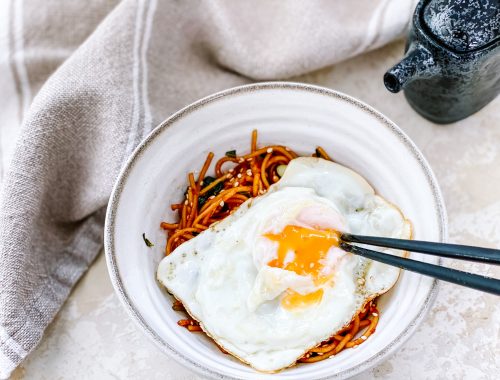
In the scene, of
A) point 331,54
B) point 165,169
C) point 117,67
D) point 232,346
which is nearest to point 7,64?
point 117,67

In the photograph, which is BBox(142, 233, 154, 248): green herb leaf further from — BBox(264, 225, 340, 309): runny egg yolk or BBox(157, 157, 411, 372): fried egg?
BBox(264, 225, 340, 309): runny egg yolk

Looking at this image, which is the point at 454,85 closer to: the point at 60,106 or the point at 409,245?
the point at 409,245

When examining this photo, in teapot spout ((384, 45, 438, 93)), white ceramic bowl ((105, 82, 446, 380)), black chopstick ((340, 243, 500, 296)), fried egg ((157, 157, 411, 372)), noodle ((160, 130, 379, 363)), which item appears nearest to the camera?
black chopstick ((340, 243, 500, 296))

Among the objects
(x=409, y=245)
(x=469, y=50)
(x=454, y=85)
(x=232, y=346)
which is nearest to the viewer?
(x=409, y=245)

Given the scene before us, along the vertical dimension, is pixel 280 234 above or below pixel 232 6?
below

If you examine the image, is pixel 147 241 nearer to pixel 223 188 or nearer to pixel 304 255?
pixel 223 188

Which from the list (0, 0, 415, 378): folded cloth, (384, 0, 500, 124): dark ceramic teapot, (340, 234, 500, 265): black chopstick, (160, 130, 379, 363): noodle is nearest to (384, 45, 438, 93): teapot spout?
(384, 0, 500, 124): dark ceramic teapot

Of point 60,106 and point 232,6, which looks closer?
point 60,106

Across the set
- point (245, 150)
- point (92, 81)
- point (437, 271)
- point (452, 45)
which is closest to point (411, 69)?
point (452, 45)
